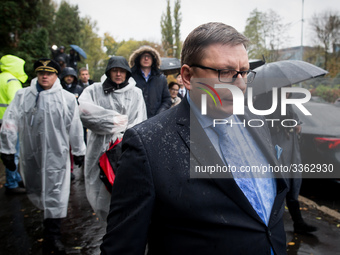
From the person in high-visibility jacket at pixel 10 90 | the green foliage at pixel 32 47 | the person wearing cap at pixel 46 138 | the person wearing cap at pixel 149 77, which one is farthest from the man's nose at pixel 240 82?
the green foliage at pixel 32 47

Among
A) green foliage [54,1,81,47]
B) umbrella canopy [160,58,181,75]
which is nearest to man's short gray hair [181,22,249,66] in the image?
umbrella canopy [160,58,181,75]

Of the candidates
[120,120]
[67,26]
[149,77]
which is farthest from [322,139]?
[67,26]

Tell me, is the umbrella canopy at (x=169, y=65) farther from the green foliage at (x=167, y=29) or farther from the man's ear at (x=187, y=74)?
the green foliage at (x=167, y=29)

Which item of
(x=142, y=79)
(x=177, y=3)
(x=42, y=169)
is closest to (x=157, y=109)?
(x=142, y=79)

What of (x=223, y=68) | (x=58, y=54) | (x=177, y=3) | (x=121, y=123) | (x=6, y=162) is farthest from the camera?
(x=177, y=3)

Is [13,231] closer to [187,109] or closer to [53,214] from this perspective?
[53,214]

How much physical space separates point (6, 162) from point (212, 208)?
3.57 metres

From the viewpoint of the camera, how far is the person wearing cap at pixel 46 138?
3.99m

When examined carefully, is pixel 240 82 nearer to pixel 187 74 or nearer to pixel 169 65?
pixel 187 74

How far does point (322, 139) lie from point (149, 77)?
3262mm

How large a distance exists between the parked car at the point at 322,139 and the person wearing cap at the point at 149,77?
2.80 meters

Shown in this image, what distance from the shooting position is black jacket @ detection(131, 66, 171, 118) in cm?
515

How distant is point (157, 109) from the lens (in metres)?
5.25

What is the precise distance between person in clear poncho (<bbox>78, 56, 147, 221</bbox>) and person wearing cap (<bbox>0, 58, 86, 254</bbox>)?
0.35 metres
